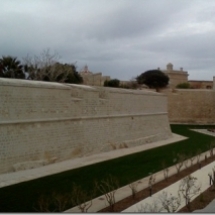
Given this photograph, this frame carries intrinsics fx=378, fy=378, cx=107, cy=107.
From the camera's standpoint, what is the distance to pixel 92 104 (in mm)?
11602

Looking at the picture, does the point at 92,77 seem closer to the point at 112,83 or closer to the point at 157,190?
the point at 112,83

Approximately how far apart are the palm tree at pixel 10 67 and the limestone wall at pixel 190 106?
10.3 m

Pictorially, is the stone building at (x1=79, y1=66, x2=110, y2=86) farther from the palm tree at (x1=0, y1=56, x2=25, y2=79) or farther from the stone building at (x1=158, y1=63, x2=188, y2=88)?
the stone building at (x1=158, y1=63, x2=188, y2=88)

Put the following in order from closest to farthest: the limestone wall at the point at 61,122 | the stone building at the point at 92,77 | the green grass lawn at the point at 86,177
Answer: the green grass lawn at the point at 86,177 → the limestone wall at the point at 61,122 → the stone building at the point at 92,77

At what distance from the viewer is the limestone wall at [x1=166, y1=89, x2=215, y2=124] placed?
2584 centimetres

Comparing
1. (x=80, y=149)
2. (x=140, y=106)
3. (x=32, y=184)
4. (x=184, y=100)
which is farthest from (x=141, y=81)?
(x=32, y=184)

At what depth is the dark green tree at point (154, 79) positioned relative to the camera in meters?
31.7

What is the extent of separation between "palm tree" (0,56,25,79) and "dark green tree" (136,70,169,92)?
12.3 m

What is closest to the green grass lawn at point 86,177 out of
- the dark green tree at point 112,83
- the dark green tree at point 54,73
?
the dark green tree at point 54,73

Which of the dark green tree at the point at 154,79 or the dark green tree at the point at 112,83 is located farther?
the dark green tree at the point at 154,79

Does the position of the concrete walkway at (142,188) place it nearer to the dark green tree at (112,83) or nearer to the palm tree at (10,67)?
the palm tree at (10,67)

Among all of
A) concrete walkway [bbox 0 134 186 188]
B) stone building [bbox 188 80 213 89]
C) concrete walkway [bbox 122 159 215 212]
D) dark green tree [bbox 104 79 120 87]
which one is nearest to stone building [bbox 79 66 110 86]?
dark green tree [bbox 104 79 120 87]

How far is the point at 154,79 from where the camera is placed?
3181 cm

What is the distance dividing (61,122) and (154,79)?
22548 millimetres
